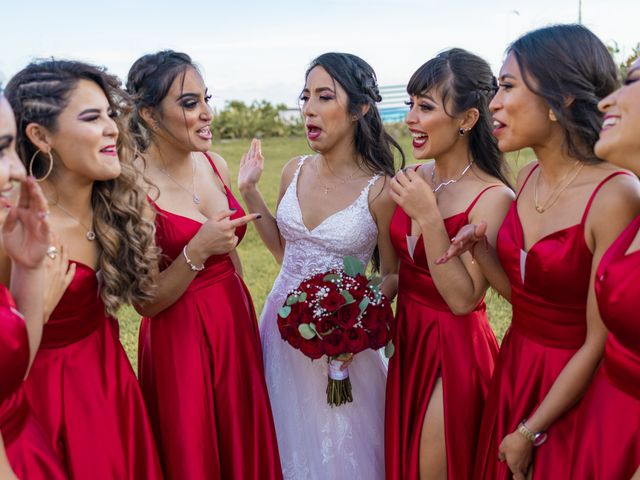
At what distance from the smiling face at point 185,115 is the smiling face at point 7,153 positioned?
62.7 inches

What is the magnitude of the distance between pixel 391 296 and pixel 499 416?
1.10 m

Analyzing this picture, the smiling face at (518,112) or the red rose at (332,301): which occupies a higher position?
the smiling face at (518,112)

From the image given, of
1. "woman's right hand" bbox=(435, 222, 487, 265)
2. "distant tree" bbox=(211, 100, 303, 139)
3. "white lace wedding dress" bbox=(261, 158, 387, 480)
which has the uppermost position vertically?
"woman's right hand" bbox=(435, 222, 487, 265)

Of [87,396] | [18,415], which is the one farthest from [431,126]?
[18,415]

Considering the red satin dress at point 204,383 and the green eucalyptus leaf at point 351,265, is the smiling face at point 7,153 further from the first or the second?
the green eucalyptus leaf at point 351,265

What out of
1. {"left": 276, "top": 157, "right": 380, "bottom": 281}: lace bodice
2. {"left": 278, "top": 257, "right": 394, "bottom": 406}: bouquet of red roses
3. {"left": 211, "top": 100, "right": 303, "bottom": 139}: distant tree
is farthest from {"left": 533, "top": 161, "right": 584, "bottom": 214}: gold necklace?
{"left": 211, "top": 100, "right": 303, "bottom": 139}: distant tree

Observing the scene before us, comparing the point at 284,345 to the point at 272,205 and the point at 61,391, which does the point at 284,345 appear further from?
the point at 272,205

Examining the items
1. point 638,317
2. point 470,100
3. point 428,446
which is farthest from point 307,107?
point 638,317

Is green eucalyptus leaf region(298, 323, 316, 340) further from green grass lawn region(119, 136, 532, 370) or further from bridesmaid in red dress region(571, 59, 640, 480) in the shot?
green grass lawn region(119, 136, 532, 370)

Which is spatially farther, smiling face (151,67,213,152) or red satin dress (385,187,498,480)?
smiling face (151,67,213,152)

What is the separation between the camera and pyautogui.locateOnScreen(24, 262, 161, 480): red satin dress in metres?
3.11

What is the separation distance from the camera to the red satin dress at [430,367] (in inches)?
142

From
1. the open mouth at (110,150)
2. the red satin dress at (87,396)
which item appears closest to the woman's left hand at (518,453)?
the red satin dress at (87,396)

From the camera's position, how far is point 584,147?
3.13m
